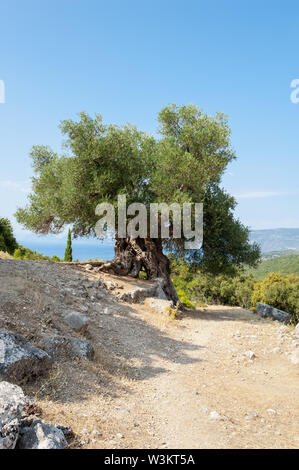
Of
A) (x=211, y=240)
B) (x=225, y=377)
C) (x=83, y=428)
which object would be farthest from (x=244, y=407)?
(x=211, y=240)

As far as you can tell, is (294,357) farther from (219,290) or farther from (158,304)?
(219,290)

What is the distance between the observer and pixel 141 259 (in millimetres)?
21141

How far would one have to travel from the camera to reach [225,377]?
959 cm

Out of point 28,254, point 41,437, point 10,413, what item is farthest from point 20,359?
point 28,254

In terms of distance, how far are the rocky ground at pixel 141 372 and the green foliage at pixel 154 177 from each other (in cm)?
528

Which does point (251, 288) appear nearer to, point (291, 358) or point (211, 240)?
point (211, 240)

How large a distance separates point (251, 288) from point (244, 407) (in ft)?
180

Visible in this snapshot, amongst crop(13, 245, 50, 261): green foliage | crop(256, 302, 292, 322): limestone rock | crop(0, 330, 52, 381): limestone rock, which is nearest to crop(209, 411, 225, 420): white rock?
crop(0, 330, 52, 381): limestone rock

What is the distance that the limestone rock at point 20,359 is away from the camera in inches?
239

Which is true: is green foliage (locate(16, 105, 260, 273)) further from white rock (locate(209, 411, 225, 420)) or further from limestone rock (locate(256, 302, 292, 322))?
white rock (locate(209, 411, 225, 420))

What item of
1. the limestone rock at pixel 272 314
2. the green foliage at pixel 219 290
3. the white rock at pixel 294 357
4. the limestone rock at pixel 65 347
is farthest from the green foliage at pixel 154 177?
the green foliage at pixel 219 290

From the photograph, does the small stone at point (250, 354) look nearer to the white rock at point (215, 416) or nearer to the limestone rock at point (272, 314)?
the white rock at point (215, 416)

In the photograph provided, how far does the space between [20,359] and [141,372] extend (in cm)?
392
